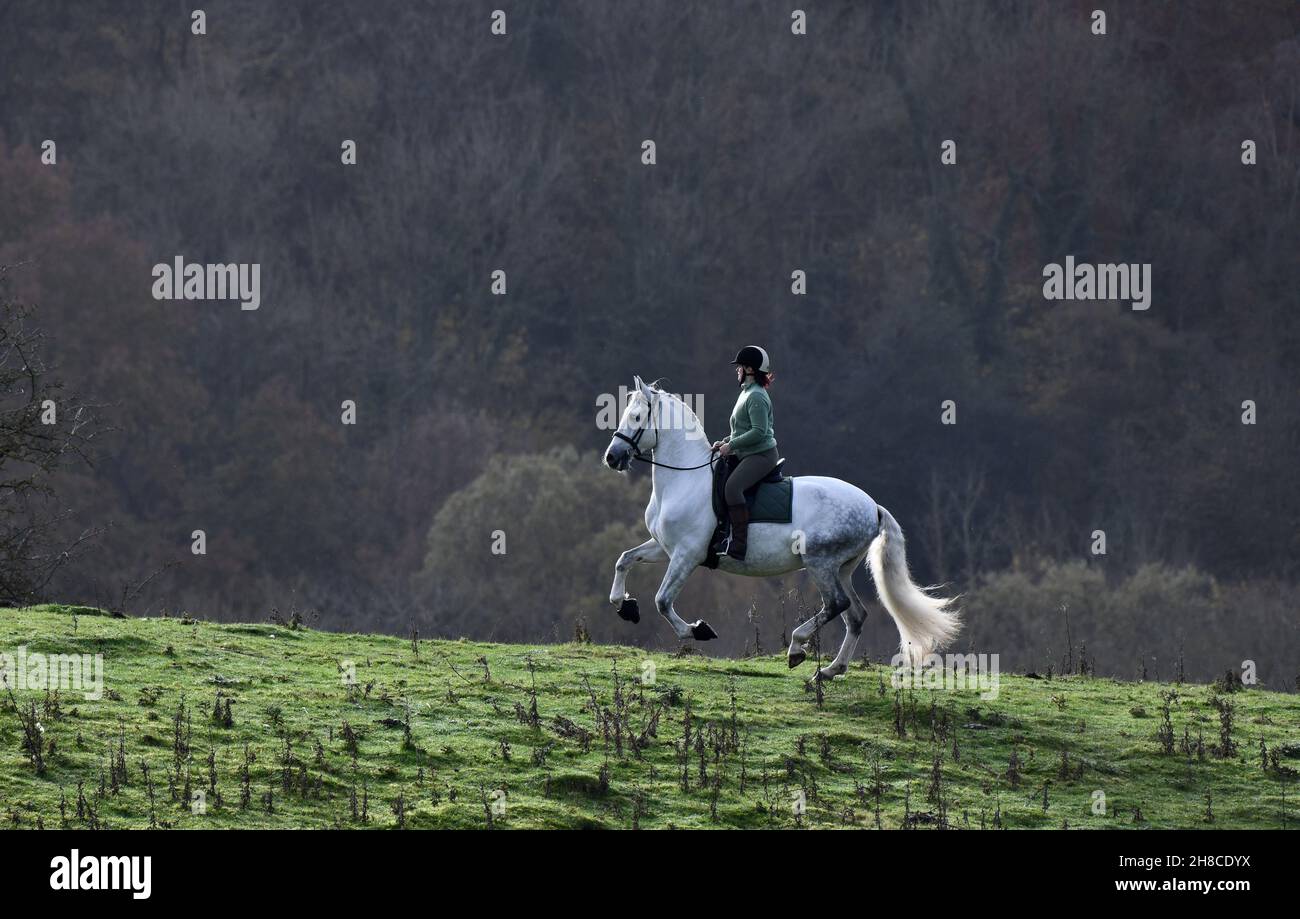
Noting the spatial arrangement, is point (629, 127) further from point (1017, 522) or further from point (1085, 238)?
point (1017, 522)

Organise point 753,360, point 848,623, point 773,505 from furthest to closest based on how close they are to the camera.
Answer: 1. point 848,623
2. point 753,360
3. point 773,505

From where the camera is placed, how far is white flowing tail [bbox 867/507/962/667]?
20.7 metres

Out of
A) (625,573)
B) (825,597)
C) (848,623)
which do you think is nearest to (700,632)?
(625,573)

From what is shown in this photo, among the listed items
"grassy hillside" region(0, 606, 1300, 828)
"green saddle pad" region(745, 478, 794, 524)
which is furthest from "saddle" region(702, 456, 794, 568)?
"grassy hillside" region(0, 606, 1300, 828)

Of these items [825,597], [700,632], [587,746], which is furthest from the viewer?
[825,597]

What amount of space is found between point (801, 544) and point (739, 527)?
550 millimetres

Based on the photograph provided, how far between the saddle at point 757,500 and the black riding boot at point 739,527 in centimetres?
9

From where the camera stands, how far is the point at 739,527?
20.6m

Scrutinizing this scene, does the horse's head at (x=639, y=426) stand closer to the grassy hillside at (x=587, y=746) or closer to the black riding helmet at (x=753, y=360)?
the black riding helmet at (x=753, y=360)

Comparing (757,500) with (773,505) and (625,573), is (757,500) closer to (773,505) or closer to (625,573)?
(773,505)

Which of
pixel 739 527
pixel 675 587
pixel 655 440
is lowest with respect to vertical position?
pixel 675 587

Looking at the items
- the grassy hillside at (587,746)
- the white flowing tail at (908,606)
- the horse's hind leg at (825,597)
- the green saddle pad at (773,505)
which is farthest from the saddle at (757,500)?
the grassy hillside at (587,746)

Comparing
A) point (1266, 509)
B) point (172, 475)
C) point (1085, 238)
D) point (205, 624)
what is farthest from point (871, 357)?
point (205, 624)

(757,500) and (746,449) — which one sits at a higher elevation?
(746,449)
